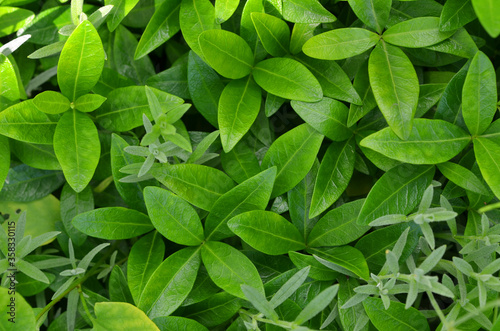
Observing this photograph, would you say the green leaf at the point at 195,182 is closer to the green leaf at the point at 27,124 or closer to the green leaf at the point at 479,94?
the green leaf at the point at 27,124

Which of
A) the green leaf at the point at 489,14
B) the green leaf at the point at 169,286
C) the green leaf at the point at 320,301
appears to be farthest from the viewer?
the green leaf at the point at 169,286

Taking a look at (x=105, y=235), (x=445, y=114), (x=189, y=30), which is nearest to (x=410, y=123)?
(x=445, y=114)

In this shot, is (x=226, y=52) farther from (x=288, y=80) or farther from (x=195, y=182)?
(x=195, y=182)

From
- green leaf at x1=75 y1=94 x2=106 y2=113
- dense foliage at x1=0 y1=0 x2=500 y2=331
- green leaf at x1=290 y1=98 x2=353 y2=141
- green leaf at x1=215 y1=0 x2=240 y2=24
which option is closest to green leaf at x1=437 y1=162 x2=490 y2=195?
dense foliage at x1=0 y1=0 x2=500 y2=331

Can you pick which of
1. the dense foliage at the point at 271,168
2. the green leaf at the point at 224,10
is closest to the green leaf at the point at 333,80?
the dense foliage at the point at 271,168

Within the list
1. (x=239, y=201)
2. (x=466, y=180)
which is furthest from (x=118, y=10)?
(x=466, y=180)

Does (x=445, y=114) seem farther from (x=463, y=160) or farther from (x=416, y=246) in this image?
(x=416, y=246)

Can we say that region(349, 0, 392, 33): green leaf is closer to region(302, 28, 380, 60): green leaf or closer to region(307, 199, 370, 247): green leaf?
region(302, 28, 380, 60): green leaf
